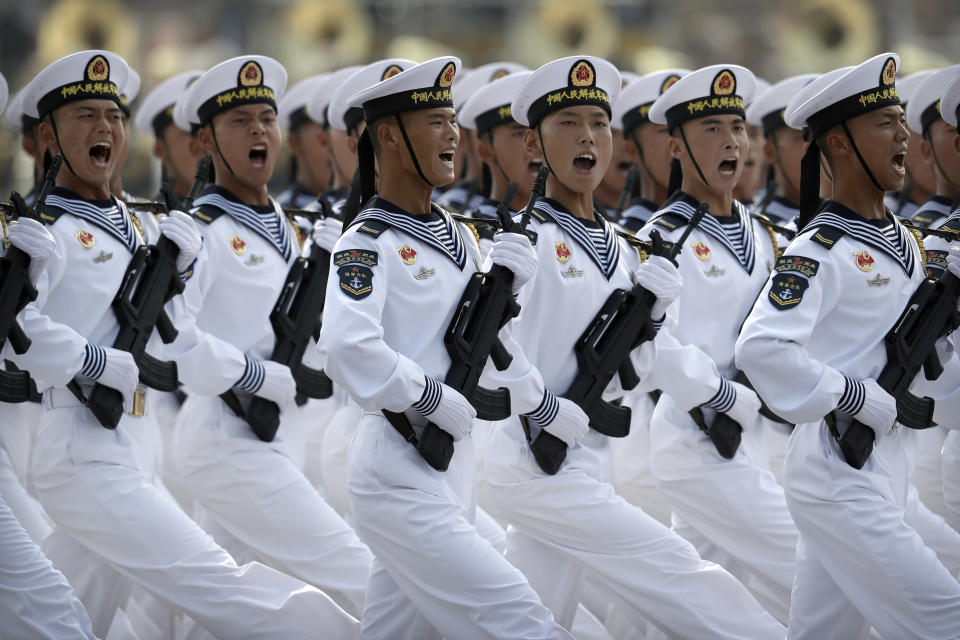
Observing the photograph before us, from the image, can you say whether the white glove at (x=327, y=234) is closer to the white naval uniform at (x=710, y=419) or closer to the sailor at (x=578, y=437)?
the sailor at (x=578, y=437)

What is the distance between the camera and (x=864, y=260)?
6000 mm

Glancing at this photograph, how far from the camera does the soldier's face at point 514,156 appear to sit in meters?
8.38

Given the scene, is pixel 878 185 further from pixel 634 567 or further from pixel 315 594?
pixel 315 594

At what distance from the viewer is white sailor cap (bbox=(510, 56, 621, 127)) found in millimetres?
6793

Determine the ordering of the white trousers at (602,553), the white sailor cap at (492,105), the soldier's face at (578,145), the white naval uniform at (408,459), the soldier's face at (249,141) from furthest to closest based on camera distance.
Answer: the white sailor cap at (492,105)
the soldier's face at (249,141)
the soldier's face at (578,145)
the white trousers at (602,553)
the white naval uniform at (408,459)

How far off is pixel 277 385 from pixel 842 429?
8.45ft

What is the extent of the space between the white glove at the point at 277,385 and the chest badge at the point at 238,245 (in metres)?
0.51

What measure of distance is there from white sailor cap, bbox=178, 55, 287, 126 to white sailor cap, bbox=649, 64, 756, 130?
1.80 meters

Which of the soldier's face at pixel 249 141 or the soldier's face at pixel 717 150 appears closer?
the soldier's face at pixel 717 150

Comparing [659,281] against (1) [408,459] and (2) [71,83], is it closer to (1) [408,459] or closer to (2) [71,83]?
(1) [408,459]

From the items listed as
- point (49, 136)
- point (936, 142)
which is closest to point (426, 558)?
point (49, 136)

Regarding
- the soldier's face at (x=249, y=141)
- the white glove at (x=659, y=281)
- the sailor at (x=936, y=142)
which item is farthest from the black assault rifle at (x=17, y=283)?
the sailor at (x=936, y=142)

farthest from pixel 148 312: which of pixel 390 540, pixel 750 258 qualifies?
pixel 750 258

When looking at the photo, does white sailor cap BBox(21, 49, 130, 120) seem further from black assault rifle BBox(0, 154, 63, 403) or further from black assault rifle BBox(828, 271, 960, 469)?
black assault rifle BBox(828, 271, 960, 469)
